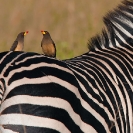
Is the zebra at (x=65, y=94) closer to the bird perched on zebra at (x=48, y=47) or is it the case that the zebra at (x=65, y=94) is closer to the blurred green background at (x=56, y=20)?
the bird perched on zebra at (x=48, y=47)

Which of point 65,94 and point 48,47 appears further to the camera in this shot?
point 48,47

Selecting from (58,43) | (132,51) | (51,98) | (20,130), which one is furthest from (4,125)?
(58,43)

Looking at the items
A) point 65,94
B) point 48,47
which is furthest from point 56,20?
point 65,94

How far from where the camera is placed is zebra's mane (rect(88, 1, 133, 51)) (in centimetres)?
530

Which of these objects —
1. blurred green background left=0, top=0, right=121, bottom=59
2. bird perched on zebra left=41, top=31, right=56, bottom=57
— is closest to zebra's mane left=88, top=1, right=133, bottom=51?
bird perched on zebra left=41, top=31, right=56, bottom=57

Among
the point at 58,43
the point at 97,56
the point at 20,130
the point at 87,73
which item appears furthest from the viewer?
the point at 58,43

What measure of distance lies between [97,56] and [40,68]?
1018mm

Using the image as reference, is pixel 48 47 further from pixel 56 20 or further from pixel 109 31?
pixel 56 20

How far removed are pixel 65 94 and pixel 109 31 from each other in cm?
163

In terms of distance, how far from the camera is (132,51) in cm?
518

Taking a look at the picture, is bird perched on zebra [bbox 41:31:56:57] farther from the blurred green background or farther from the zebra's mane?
the blurred green background

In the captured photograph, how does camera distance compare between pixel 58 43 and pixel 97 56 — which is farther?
pixel 58 43

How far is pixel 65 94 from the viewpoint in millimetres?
3969

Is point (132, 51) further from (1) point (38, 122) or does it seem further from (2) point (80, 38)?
(2) point (80, 38)
